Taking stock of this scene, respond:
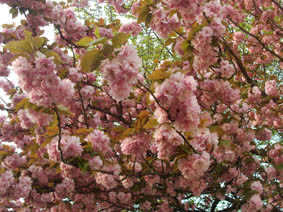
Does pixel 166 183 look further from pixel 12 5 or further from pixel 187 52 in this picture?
pixel 12 5

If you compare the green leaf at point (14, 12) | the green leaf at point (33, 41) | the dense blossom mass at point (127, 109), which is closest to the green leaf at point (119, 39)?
the dense blossom mass at point (127, 109)

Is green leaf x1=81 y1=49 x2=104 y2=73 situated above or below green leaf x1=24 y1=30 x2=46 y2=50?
below

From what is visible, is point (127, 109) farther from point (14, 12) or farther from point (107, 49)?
point (107, 49)

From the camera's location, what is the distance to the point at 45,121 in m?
2.61

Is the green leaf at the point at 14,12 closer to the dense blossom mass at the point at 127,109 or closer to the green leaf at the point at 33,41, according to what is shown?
the dense blossom mass at the point at 127,109

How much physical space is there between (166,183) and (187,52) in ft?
7.90

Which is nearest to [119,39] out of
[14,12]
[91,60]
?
[91,60]

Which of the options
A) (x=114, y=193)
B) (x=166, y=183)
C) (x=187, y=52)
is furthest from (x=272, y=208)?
(x=187, y=52)

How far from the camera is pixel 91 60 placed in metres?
2.03

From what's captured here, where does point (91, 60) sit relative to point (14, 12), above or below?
below

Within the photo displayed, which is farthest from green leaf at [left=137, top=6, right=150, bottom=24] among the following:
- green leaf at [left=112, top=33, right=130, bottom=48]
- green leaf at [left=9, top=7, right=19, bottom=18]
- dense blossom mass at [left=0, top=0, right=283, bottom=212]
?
green leaf at [left=9, top=7, right=19, bottom=18]

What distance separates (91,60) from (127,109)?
3.05 metres

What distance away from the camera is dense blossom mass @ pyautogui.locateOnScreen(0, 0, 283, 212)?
2014 mm

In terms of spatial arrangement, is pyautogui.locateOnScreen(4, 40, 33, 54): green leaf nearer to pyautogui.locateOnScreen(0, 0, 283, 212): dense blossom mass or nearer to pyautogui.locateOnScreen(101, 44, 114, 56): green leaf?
pyautogui.locateOnScreen(0, 0, 283, 212): dense blossom mass
